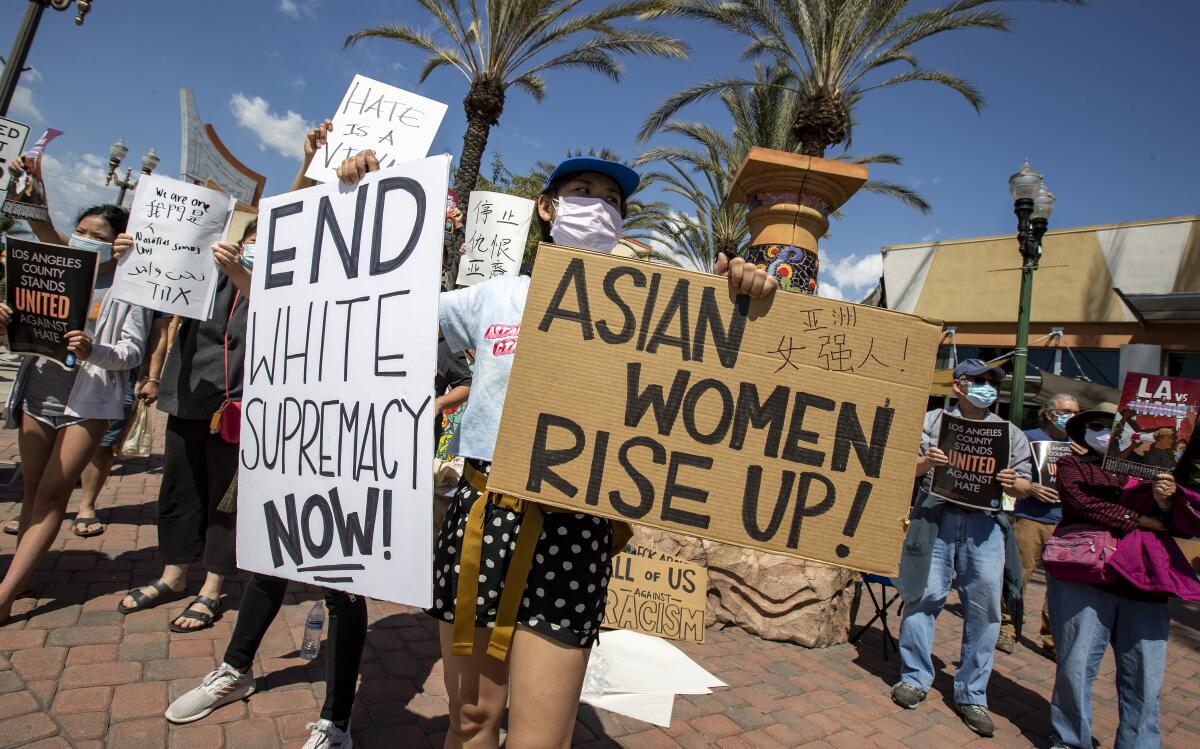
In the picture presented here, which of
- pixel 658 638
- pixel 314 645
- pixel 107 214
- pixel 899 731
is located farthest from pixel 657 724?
pixel 107 214

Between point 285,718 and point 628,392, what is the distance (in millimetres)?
2161

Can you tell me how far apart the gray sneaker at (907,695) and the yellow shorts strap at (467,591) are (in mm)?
3345

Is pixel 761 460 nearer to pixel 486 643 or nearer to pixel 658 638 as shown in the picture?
pixel 486 643

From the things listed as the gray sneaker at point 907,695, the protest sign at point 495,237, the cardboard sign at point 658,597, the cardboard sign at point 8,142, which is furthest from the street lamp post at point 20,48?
the gray sneaker at point 907,695

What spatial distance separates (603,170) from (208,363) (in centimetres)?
254

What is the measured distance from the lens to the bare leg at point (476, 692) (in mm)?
1789

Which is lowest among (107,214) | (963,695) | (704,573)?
(963,695)

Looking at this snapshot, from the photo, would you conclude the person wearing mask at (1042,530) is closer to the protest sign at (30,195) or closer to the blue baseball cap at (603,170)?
the blue baseball cap at (603,170)

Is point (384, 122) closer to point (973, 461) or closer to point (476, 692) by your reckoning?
point (476, 692)

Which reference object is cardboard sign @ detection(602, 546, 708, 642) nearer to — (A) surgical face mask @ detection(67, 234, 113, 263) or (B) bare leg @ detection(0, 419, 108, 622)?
(B) bare leg @ detection(0, 419, 108, 622)

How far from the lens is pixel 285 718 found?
8.95 feet

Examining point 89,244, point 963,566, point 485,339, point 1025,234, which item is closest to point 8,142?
point 89,244

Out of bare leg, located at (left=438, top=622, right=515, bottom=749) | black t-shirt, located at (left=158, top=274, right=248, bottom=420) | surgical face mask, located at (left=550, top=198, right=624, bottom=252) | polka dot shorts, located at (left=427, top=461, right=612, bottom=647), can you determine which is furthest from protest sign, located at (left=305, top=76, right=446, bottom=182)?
bare leg, located at (left=438, top=622, right=515, bottom=749)

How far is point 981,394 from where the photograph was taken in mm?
4066
